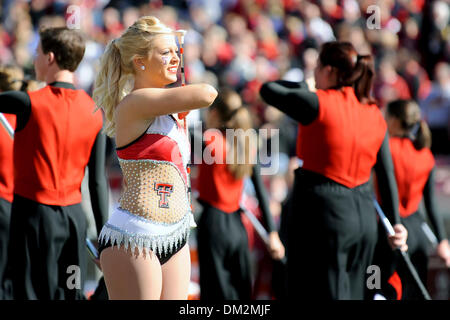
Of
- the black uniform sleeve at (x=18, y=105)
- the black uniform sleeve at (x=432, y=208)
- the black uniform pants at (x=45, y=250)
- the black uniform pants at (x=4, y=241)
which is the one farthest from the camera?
the black uniform sleeve at (x=432, y=208)

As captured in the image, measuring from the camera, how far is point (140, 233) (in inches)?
128

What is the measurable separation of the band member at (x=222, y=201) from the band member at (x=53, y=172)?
1575mm

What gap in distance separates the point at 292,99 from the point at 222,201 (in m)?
1.83

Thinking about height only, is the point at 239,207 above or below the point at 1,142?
below

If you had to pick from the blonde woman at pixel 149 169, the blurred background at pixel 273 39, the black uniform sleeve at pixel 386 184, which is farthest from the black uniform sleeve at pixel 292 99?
the blurred background at pixel 273 39

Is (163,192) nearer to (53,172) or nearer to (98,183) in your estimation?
(98,183)

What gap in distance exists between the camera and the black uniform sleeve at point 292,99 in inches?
179

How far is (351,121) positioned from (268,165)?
Result: 2.54m

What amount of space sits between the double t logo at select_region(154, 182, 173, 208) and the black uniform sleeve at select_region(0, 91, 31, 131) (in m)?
1.41

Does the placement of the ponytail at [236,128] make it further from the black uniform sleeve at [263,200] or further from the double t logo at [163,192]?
the double t logo at [163,192]

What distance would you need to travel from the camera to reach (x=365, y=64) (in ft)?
15.7
